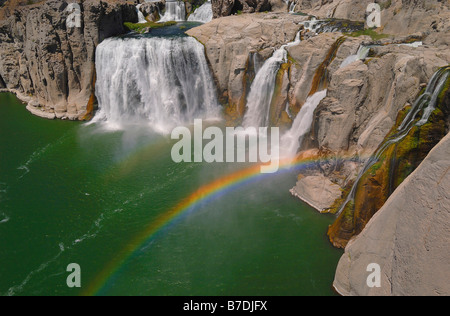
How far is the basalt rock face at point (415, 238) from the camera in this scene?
31.2ft

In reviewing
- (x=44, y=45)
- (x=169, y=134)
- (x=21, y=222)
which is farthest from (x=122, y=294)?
(x=44, y=45)

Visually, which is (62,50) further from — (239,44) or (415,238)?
(415,238)

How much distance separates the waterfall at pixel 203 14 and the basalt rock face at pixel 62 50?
1030cm

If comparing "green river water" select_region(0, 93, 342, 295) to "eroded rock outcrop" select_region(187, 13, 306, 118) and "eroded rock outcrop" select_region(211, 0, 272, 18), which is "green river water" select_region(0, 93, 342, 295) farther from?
"eroded rock outcrop" select_region(211, 0, 272, 18)

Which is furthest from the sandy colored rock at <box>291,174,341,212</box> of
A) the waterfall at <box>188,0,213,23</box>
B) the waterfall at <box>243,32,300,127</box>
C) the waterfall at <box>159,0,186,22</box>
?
the waterfall at <box>159,0,186,22</box>

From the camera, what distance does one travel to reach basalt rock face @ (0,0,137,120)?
97.0ft

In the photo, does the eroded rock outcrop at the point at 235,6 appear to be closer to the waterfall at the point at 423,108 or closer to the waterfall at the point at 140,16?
the waterfall at the point at 140,16

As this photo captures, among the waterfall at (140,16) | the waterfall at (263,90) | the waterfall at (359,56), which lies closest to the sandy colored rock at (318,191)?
the waterfall at (359,56)

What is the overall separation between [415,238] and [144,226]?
13149mm

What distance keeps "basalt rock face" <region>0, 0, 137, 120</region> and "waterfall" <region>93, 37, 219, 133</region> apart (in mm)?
1468

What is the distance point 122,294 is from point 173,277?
2.30 meters

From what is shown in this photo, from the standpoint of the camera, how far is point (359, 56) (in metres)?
20.4
